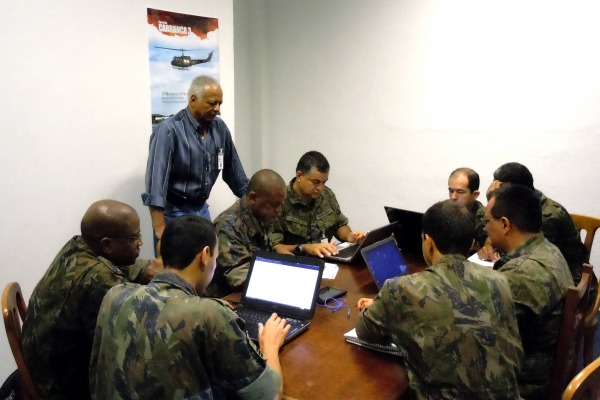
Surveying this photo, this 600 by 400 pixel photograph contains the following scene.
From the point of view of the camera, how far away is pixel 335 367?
1.64 metres

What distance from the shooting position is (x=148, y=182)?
283cm

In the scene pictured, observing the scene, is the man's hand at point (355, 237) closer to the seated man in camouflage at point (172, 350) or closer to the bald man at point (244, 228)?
the bald man at point (244, 228)

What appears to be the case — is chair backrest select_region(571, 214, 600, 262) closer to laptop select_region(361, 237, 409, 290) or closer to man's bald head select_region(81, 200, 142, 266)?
laptop select_region(361, 237, 409, 290)

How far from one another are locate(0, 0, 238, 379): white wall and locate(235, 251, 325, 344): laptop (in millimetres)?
1226

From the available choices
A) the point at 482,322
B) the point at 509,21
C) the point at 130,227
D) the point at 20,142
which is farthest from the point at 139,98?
the point at 509,21

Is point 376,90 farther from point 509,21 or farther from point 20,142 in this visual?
point 20,142

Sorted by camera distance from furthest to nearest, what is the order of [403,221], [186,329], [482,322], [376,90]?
[376,90] < [403,221] < [482,322] < [186,329]

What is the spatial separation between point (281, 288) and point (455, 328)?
29.4 inches

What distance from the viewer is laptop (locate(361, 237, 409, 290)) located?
7.53 feet

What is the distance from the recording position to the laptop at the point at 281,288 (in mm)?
1984

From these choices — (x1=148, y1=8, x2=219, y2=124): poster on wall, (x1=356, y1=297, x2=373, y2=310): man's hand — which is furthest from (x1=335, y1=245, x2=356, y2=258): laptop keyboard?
(x1=148, y1=8, x2=219, y2=124): poster on wall

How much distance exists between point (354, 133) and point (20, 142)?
2766 millimetres

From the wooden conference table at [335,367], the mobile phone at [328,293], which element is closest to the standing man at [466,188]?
the mobile phone at [328,293]

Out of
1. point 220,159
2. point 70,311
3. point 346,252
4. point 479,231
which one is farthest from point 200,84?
point 479,231
